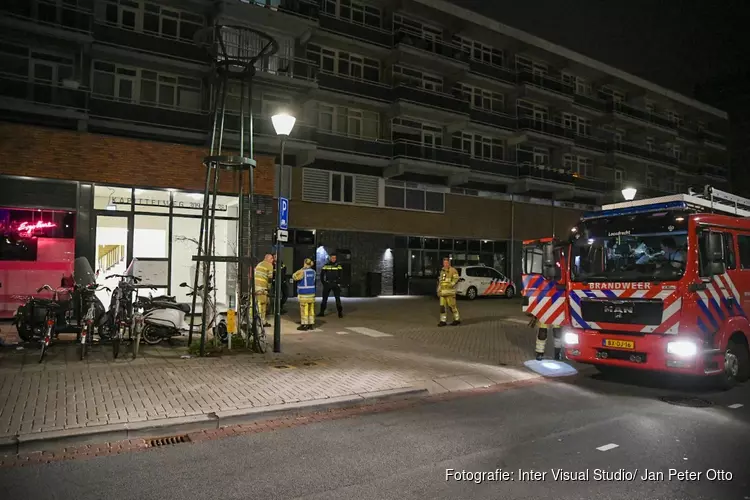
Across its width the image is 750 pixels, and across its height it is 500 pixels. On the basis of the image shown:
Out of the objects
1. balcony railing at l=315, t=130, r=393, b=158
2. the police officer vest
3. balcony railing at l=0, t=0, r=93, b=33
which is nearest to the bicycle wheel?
the police officer vest

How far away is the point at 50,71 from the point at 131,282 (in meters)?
14.0

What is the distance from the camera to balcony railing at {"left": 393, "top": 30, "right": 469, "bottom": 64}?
28.9 m

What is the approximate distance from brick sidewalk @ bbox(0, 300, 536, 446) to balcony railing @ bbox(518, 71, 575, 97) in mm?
27075

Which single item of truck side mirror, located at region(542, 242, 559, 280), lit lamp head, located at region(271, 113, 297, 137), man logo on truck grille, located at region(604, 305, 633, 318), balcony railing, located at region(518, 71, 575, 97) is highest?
balcony railing, located at region(518, 71, 575, 97)

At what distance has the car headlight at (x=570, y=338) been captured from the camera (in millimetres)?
8727

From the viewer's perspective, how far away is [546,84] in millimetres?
36125

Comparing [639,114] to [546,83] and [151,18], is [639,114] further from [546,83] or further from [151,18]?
[151,18]

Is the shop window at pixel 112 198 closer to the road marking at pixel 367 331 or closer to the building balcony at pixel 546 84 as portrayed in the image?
the road marking at pixel 367 331

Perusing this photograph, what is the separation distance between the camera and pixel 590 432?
5863 mm

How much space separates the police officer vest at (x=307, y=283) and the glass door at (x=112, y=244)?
6.49 metres

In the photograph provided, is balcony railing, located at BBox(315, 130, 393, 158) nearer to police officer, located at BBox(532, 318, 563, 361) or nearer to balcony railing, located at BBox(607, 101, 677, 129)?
police officer, located at BBox(532, 318, 563, 361)

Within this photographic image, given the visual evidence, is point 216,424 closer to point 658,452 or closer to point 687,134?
point 658,452

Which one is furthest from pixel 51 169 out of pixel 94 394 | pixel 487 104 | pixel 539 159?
pixel 539 159

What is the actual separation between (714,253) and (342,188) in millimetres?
20408
